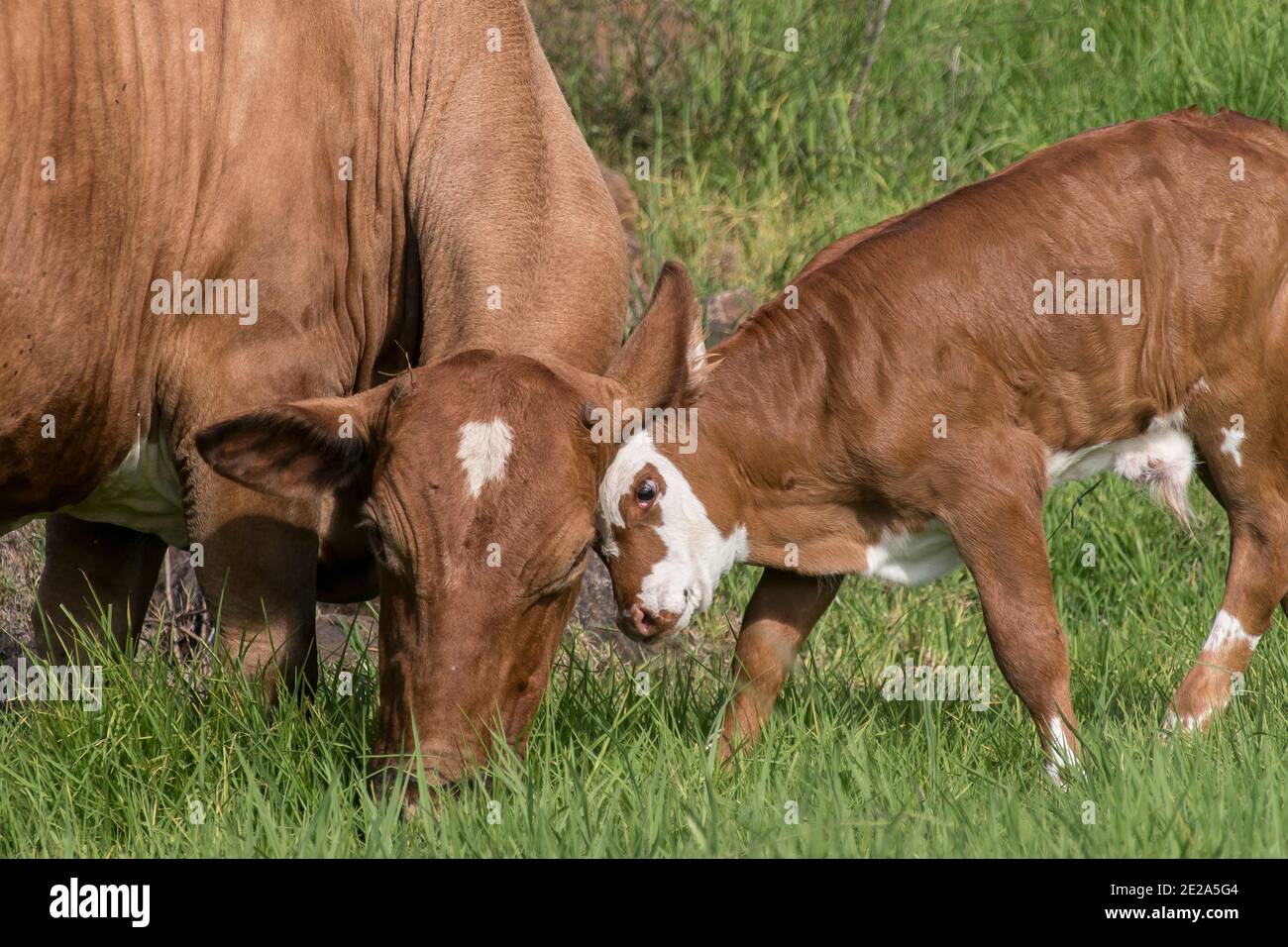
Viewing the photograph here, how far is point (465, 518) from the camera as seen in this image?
162 inches

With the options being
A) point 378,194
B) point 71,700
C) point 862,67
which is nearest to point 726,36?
point 862,67

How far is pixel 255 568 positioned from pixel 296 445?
2.29 ft

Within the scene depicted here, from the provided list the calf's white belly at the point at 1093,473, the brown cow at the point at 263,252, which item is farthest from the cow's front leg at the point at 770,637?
the brown cow at the point at 263,252

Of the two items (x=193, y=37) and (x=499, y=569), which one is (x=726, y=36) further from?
(x=499, y=569)

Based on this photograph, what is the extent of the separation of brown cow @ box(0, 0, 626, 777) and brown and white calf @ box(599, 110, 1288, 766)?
58 cm

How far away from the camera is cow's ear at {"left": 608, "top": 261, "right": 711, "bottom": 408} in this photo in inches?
181

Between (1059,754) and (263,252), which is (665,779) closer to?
(1059,754)

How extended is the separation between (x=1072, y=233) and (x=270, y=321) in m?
2.39

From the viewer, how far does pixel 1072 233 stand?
528 centimetres

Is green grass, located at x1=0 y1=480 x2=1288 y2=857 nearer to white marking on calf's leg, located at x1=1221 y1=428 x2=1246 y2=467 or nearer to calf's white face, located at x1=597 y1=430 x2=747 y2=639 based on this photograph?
calf's white face, located at x1=597 y1=430 x2=747 y2=639

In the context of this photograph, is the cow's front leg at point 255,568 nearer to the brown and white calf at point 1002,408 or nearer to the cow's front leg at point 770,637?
the brown and white calf at point 1002,408

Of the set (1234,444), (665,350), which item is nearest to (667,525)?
(665,350)

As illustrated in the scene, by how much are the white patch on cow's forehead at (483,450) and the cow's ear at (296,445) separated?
0.39 metres

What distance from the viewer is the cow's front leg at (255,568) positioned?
5.07m
